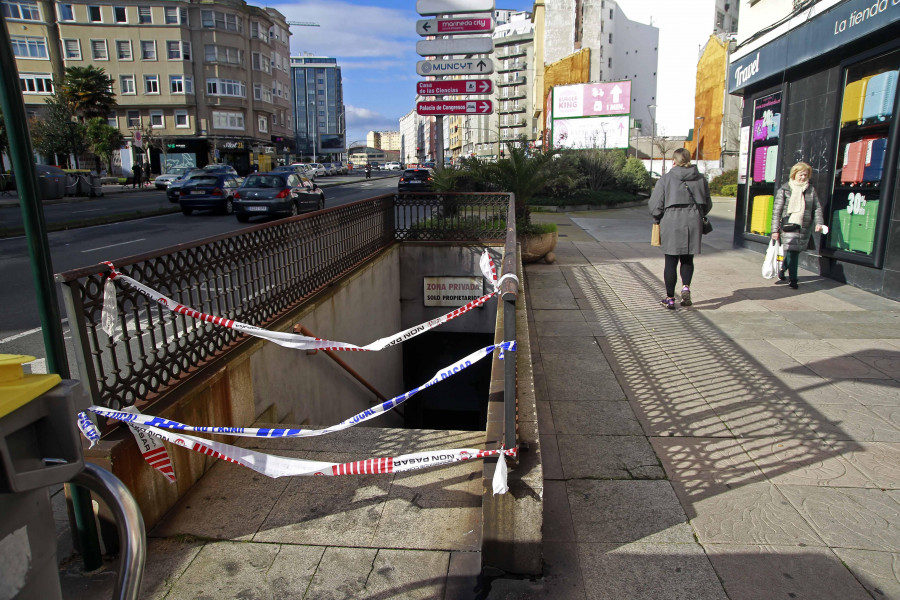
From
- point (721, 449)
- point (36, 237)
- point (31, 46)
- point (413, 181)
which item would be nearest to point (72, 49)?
point (31, 46)

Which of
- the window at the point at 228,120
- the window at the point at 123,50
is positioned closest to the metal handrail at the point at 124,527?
the window at the point at 228,120

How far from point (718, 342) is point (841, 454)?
2483 millimetres

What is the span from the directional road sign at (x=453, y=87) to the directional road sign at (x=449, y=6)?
1.66 m

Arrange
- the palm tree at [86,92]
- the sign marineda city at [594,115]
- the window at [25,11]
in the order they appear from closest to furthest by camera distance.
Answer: the sign marineda city at [594,115] → the palm tree at [86,92] → the window at [25,11]

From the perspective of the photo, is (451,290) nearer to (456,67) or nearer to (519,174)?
(519,174)

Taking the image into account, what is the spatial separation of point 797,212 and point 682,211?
2017 mm

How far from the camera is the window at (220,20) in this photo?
60.8 metres

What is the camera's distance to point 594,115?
4234cm

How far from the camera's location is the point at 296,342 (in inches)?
159

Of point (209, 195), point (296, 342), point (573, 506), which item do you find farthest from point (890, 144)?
point (209, 195)

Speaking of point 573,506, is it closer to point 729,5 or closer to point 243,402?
point 243,402

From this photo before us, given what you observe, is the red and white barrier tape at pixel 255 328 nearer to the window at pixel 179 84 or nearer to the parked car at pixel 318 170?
the parked car at pixel 318 170

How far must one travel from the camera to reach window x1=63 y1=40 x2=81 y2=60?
193 feet

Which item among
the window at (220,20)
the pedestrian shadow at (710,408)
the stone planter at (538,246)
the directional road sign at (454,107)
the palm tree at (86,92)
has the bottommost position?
the pedestrian shadow at (710,408)
